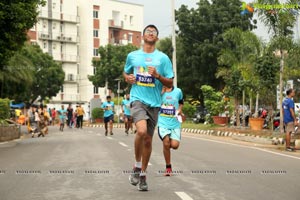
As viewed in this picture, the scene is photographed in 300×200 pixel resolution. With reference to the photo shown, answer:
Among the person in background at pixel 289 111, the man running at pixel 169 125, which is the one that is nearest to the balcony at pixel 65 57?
the person in background at pixel 289 111

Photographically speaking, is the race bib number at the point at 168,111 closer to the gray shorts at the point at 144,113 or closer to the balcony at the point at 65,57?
the gray shorts at the point at 144,113

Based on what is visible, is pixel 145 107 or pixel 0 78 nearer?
pixel 145 107

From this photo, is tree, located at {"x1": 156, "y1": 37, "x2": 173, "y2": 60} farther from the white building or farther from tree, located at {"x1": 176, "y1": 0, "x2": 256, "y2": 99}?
the white building

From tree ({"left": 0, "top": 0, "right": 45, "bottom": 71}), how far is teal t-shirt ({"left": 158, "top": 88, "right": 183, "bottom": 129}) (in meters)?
9.64

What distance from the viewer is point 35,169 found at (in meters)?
10.8

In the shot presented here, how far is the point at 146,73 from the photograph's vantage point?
7.67 metres

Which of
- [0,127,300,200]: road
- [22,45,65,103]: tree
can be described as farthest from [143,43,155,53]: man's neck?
[22,45,65,103]: tree

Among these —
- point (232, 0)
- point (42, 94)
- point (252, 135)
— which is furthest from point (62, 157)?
point (42, 94)

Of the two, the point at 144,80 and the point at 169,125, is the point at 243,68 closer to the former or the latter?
the point at 169,125

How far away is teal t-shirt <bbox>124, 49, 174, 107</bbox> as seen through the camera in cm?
770

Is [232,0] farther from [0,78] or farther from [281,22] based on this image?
[281,22]

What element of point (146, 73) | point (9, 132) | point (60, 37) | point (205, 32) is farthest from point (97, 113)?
point (146, 73)

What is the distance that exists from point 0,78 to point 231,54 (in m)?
14.2

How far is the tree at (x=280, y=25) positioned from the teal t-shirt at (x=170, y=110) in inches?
491
